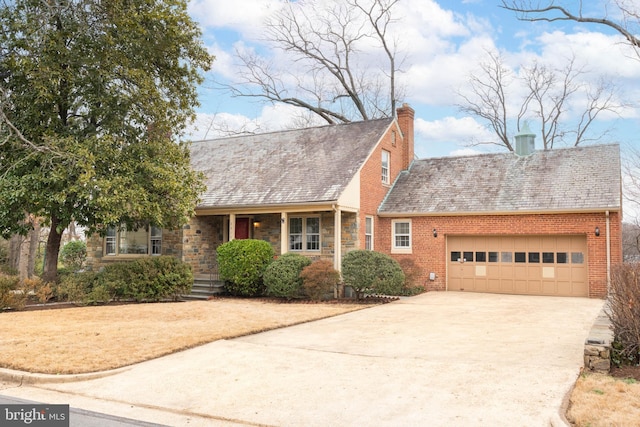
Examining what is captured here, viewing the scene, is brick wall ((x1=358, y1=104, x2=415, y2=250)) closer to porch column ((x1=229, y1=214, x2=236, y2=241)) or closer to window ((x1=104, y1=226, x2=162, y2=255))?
porch column ((x1=229, y1=214, x2=236, y2=241))

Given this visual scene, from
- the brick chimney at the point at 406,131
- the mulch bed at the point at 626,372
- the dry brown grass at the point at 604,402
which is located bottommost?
the dry brown grass at the point at 604,402

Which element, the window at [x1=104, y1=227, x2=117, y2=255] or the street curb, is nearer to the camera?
the street curb

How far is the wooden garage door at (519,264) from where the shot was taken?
16594 millimetres

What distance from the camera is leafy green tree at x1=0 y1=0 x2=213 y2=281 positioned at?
1319 centimetres

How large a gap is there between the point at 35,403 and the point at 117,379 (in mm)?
1149

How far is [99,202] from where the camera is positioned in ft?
43.0

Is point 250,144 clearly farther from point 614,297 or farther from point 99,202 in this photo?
point 614,297

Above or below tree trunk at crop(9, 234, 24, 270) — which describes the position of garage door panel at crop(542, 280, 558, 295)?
below

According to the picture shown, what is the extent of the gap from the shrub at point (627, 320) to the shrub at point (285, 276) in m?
9.48

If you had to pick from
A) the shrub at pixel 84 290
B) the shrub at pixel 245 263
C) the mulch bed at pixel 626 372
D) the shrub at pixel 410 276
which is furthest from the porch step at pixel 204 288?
the mulch bed at pixel 626 372

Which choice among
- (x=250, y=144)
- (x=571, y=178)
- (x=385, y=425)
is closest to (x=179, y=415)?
(x=385, y=425)

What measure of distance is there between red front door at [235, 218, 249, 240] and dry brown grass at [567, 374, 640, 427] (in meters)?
14.6

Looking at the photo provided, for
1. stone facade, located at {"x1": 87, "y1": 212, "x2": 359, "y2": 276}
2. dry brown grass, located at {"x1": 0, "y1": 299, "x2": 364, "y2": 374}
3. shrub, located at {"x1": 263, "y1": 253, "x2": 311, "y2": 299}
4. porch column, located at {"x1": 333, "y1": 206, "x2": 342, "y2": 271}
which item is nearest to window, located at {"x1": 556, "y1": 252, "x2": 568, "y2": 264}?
stone facade, located at {"x1": 87, "y1": 212, "x2": 359, "y2": 276}

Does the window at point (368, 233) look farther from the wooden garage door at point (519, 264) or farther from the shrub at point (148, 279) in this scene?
the shrub at point (148, 279)
